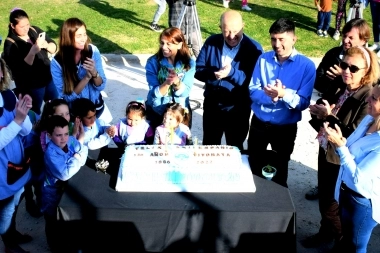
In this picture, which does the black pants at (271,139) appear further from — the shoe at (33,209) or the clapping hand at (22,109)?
the shoe at (33,209)

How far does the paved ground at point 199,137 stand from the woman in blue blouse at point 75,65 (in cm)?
127

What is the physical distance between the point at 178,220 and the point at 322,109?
138 cm

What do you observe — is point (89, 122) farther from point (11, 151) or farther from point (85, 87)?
point (11, 151)

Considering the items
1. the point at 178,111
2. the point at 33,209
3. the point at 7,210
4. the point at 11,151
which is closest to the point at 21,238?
the point at 33,209

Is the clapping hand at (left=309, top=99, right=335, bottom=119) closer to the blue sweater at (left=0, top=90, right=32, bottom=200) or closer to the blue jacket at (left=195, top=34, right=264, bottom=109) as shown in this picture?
the blue jacket at (left=195, top=34, right=264, bottom=109)

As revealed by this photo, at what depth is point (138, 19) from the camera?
988 centimetres

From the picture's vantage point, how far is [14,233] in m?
3.36

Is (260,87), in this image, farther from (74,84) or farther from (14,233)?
(14,233)

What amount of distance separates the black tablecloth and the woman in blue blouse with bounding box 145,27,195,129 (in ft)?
3.46

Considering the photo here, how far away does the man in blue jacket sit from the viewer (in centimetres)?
364

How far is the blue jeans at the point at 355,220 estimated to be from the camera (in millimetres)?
2645

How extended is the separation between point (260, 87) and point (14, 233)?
2.40 meters

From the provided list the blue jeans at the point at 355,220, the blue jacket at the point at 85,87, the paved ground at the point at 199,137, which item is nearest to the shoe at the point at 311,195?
the paved ground at the point at 199,137

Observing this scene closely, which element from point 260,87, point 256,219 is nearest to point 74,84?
point 260,87
